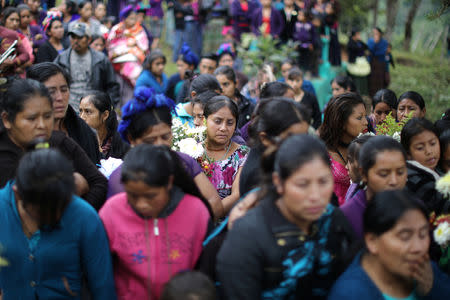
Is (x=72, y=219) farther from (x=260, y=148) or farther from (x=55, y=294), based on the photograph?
(x=260, y=148)

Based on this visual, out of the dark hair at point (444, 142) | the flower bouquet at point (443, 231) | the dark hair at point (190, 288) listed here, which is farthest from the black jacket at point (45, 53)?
the flower bouquet at point (443, 231)

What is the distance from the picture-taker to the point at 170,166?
2.99 metres

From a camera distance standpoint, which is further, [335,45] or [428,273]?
[335,45]

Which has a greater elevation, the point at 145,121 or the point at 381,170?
the point at 145,121

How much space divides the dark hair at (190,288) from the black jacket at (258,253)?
79 millimetres

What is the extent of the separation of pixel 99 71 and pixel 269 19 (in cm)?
686

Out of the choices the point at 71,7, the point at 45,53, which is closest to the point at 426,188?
the point at 45,53

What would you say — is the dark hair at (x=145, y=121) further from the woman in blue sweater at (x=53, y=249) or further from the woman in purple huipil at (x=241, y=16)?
the woman in purple huipil at (x=241, y=16)

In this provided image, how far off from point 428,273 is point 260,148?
1.30 metres

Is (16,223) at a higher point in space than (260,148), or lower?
lower

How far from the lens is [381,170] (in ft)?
11.4

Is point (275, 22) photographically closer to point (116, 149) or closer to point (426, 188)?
point (116, 149)

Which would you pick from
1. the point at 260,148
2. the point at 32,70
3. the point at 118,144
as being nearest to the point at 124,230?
the point at 260,148

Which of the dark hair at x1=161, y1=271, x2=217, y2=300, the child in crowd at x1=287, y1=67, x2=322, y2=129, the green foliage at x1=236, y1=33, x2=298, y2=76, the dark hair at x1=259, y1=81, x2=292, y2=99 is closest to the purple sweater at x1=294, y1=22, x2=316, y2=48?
the green foliage at x1=236, y1=33, x2=298, y2=76
